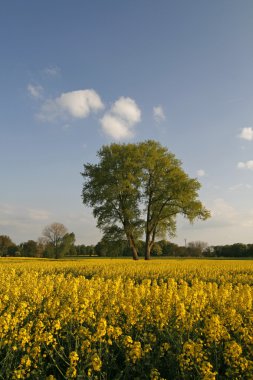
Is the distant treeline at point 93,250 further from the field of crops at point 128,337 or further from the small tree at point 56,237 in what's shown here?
the field of crops at point 128,337

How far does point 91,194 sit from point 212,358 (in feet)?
115

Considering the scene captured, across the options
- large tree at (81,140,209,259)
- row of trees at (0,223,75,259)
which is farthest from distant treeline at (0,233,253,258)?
large tree at (81,140,209,259)

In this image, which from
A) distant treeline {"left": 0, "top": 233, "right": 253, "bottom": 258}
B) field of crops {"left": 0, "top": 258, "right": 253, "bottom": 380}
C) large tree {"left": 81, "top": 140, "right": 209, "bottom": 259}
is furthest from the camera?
distant treeline {"left": 0, "top": 233, "right": 253, "bottom": 258}

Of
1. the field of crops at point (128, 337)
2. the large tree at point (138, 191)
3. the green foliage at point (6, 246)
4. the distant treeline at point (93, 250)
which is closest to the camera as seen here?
the field of crops at point (128, 337)

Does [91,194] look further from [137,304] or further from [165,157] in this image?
[137,304]

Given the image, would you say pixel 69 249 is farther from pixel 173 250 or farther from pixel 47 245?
pixel 173 250

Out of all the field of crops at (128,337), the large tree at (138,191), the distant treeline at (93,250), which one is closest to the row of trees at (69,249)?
the distant treeline at (93,250)

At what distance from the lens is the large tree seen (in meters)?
38.1

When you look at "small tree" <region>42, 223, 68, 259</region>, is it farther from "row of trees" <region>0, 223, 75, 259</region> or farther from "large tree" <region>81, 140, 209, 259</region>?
"large tree" <region>81, 140, 209, 259</region>

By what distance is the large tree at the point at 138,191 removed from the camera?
3809cm

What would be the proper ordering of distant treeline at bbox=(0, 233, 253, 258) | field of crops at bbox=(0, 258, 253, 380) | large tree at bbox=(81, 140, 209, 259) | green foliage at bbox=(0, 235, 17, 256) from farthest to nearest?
1. green foliage at bbox=(0, 235, 17, 256)
2. distant treeline at bbox=(0, 233, 253, 258)
3. large tree at bbox=(81, 140, 209, 259)
4. field of crops at bbox=(0, 258, 253, 380)

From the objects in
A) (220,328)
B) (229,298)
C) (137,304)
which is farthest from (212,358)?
(229,298)

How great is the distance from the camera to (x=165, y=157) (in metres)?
39.9

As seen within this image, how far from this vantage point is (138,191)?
3847 centimetres
